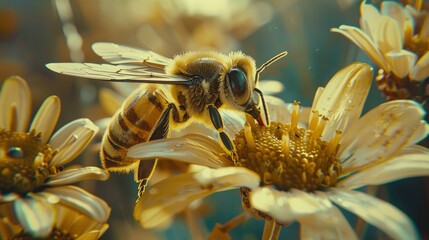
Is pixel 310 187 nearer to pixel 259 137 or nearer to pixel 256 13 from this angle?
pixel 259 137

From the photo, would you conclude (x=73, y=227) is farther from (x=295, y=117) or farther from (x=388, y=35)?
(x=388, y=35)

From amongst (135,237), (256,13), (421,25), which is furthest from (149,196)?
(256,13)

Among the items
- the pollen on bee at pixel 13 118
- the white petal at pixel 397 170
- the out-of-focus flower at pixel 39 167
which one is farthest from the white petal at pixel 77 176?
the white petal at pixel 397 170

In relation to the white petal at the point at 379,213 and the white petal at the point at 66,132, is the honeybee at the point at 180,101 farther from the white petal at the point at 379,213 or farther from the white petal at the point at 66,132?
the white petal at the point at 379,213

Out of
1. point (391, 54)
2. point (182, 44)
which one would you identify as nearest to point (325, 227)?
point (391, 54)

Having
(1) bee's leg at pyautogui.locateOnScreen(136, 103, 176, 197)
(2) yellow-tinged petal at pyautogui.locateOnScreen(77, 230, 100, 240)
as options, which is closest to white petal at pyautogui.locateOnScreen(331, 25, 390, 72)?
(1) bee's leg at pyautogui.locateOnScreen(136, 103, 176, 197)

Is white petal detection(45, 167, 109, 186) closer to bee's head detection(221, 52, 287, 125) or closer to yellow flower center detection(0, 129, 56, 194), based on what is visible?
yellow flower center detection(0, 129, 56, 194)
